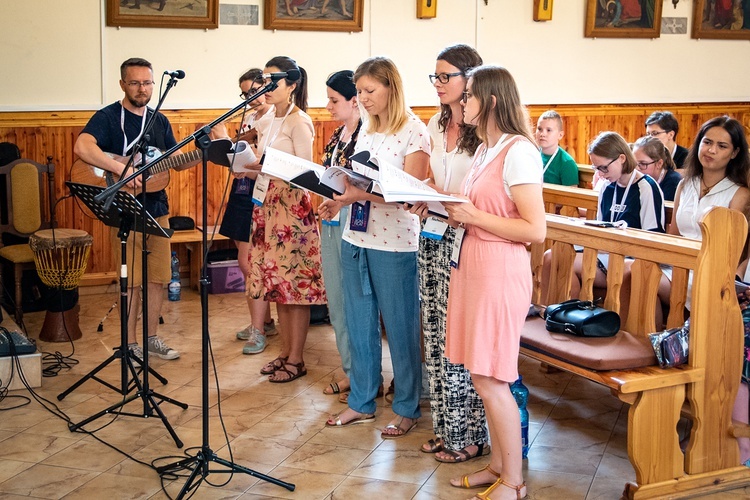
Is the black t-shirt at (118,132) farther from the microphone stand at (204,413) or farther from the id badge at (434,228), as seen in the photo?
the id badge at (434,228)

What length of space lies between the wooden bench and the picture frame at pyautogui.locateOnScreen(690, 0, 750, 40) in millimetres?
5967

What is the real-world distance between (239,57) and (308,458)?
419 centimetres

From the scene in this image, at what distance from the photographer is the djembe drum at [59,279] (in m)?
5.57

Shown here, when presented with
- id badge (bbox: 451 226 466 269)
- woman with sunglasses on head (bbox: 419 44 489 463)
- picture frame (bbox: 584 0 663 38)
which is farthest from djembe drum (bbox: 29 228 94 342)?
picture frame (bbox: 584 0 663 38)

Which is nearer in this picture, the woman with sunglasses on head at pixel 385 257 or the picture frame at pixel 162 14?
the woman with sunglasses on head at pixel 385 257

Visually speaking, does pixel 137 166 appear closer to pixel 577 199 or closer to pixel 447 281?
pixel 447 281

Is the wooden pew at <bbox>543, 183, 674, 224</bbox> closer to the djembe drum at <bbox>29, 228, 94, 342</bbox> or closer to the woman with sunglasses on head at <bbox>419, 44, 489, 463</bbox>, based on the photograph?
the woman with sunglasses on head at <bbox>419, 44, 489, 463</bbox>

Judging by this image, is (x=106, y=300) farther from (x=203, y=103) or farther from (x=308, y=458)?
(x=308, y=458)

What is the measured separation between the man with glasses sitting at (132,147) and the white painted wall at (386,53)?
1.82 meters

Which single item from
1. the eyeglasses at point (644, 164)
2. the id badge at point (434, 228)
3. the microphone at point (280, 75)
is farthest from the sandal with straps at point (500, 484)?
the eyeglasses at point (644, 164)

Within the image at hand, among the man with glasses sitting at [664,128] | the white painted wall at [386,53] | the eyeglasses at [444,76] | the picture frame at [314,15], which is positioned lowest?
the man with glasses sitting at [664,128]

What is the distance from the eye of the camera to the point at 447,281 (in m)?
3.64

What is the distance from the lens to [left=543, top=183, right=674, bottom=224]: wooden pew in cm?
513

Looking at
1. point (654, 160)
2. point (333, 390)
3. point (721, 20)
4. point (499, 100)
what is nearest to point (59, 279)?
point (333, 390)
